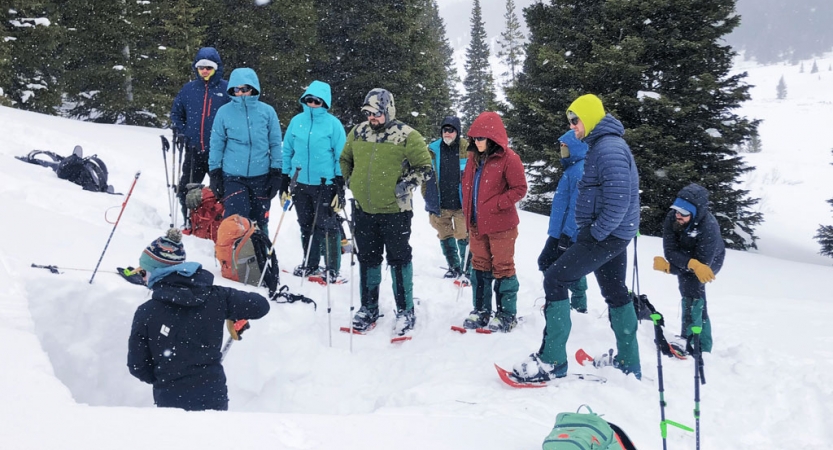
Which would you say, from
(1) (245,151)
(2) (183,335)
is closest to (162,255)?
(2) (183,335)

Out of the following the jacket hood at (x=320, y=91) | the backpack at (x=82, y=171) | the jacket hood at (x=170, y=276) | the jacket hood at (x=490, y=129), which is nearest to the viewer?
the jacket hood at (x=170, y=276)

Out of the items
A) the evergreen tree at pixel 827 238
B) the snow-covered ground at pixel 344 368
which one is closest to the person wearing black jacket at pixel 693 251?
the snow-covered ground at pixel 344 368

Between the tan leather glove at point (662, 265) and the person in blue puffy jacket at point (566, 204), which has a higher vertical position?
the person in blue puffy jacket at point (566, 204)

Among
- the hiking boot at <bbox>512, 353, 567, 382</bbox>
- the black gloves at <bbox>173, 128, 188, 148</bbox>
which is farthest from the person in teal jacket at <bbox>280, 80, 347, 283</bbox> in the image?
the hiking boot at <bbox>512, 353, 567, 382</bbox>

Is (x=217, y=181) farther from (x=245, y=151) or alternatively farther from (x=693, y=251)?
(x=693, y=251)

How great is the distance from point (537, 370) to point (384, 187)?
217 centimetres

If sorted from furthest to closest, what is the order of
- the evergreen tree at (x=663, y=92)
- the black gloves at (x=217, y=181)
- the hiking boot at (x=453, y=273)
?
the evergreen tree at (x=663, y=92) → the hiking boot at (x=453, y=273) → the black gloves at (x=217, y=181)

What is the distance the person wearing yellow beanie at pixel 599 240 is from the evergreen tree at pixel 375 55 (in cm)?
1451

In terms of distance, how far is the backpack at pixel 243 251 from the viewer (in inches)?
230

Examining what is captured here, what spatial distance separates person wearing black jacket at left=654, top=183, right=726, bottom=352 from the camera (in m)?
4.84

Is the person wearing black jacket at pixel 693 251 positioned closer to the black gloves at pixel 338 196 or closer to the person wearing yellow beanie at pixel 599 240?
the person wearing yellow beanie at pixel 599 240

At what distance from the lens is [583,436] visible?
8.07ft

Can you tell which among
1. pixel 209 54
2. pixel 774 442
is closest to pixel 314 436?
pixel 774 442

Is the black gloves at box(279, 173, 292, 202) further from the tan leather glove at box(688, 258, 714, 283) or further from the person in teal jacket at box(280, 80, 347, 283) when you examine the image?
the tan leather glove at box(688, 258, 714, 283)
